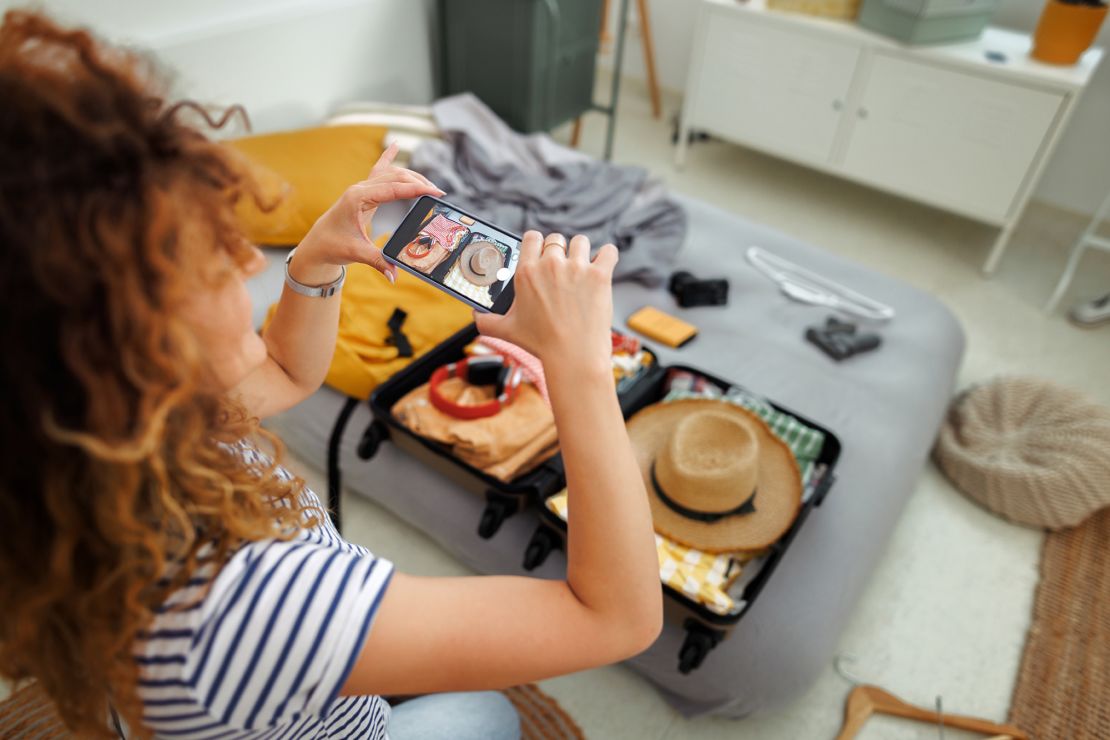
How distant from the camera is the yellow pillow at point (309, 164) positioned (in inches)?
76.4

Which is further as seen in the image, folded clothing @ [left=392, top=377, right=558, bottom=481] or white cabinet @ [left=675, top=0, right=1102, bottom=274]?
white cabinet @ [left=675, top=0, right=1102, bottom=274]

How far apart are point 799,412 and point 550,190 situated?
1.04m

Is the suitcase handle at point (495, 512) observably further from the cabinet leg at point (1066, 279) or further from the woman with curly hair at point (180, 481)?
the cabinet leg at point (1066, 279)

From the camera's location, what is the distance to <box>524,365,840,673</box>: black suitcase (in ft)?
3.75

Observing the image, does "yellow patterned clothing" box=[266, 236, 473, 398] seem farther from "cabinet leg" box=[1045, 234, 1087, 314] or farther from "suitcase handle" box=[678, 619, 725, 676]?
"cabinet leg" box=[1045, 234, 1087, 314]

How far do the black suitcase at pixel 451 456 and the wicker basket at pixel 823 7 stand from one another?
2.05m

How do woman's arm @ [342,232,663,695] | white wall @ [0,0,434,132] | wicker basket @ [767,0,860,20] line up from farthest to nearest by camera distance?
wicker basket @ [767,0,860,20]
white wall @ [0,0,434,132]
woman's arm @ [342,232,663,695]

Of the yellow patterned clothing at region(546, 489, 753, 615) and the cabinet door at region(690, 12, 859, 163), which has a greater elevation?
the cabinet door at region(690, 12, 859, 163)

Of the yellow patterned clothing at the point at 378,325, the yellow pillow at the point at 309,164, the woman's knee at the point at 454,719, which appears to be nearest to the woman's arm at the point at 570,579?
the woman's knee at the point at 454,719

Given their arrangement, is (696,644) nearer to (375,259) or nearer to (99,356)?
(375,259)

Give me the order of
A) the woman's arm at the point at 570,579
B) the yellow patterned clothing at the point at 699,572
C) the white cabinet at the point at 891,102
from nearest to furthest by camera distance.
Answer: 1. the woman's arm at the point at 570,579
2. the yellow patterned clothing at the point at 699,572
3. the white cabinet at the point at 891,102

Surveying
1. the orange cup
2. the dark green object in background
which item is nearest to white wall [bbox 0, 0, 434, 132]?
the dark green object in background

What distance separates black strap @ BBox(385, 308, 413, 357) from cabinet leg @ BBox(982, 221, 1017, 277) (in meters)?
2.21

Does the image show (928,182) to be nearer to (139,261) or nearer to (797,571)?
(797,571)
